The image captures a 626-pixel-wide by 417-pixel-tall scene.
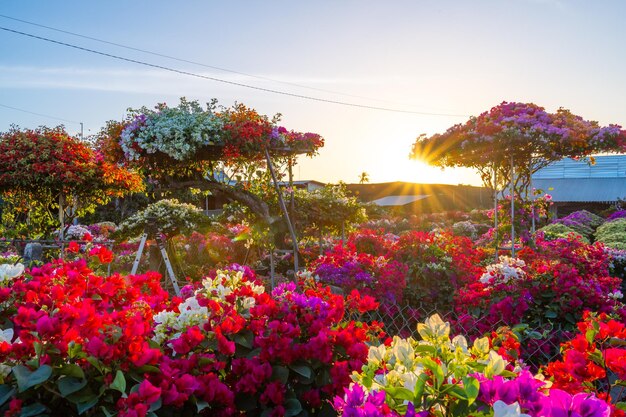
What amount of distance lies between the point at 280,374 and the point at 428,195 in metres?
34.7

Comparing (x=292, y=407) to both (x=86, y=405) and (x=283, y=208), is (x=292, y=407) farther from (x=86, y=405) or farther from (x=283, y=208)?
(x=283, y=208)

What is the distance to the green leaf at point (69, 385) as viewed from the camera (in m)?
1.66

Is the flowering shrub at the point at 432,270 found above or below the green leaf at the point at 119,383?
below

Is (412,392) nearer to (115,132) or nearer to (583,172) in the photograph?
(115,132)

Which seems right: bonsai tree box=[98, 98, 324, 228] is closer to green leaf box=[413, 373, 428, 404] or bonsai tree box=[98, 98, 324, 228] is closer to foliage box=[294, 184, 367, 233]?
foliage box=[294, 184, 367, 233]

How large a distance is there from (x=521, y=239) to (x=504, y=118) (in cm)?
182

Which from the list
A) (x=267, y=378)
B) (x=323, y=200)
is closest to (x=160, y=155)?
(x=323, y=200)

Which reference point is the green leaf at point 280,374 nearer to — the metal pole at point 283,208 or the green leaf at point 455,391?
the green leaf at point 455,391

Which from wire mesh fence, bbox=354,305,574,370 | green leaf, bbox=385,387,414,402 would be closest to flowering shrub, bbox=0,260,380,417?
green leaf, bbox=385,387,414,402

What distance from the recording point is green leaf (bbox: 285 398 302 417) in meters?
2.07

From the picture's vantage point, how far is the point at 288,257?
10.7 m

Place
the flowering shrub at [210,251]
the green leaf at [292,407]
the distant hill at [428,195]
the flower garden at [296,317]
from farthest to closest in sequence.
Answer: the distant hill at [428,195], the flowering shrub at [210,251], the green leaf at [292,407], the flower garden at [296,317]

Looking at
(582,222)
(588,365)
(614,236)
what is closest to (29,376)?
(588,365)

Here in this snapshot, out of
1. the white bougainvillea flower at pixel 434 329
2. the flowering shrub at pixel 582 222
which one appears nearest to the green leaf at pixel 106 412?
the white bougainvillea flower at pixel 434 329
